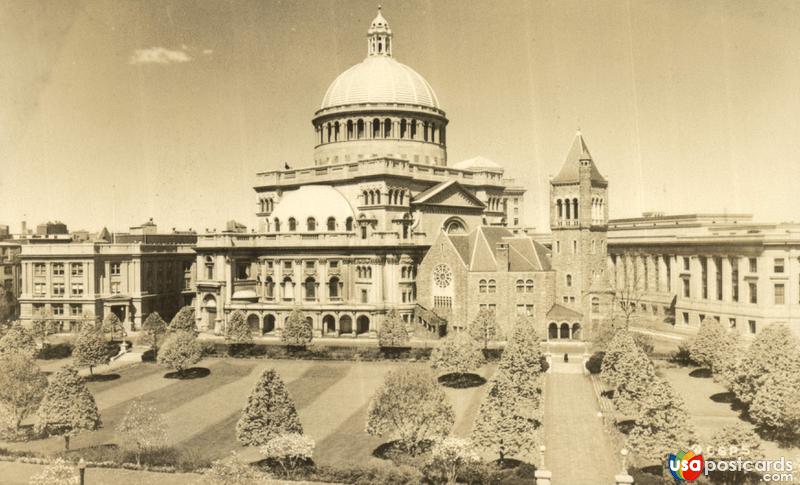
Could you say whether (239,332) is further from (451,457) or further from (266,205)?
(451,457)

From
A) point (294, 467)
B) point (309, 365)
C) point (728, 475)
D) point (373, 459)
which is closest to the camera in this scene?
point (728, 475)

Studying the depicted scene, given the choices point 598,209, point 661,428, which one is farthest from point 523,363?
point 598,209

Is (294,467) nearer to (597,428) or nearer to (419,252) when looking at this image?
(597,428)

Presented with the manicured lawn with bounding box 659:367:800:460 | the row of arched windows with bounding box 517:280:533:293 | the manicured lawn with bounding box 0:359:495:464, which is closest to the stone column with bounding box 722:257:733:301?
the manicured lawn with bounding box 659:367:800:460

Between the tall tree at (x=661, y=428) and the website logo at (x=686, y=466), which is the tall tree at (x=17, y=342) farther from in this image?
the website logo at (x=686, y=466)

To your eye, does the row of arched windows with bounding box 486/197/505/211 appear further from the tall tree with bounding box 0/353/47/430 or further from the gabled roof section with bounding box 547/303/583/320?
the tall tree with bounding box 0/353/47/430

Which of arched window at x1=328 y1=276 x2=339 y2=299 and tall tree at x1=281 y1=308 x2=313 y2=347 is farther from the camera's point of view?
arched window at x1=328 y1=276 x2=339 y2=299

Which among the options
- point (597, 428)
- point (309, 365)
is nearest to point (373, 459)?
point (597, 428)
